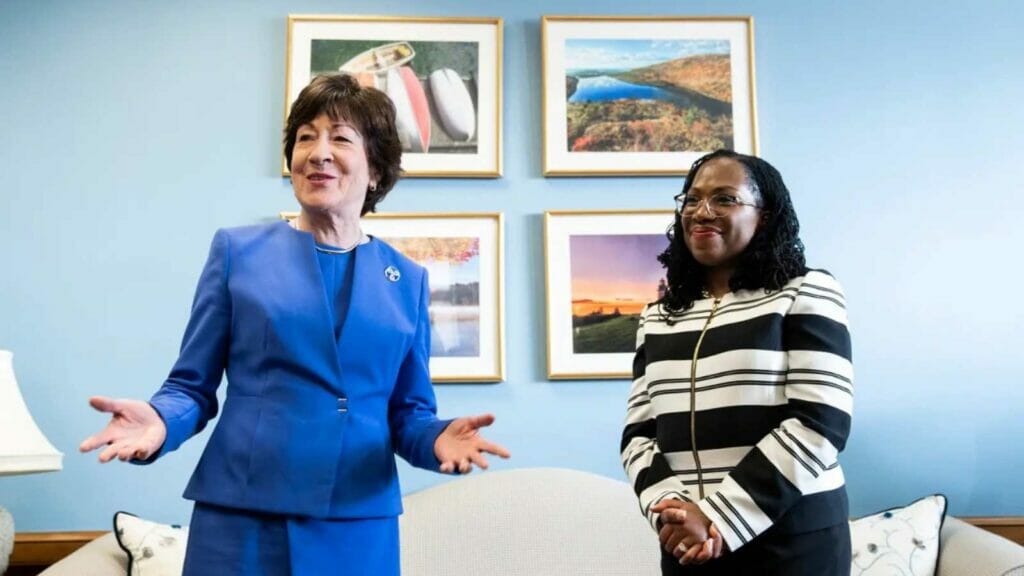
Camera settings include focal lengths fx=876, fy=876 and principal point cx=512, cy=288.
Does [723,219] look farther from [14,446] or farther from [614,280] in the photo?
[14,446]

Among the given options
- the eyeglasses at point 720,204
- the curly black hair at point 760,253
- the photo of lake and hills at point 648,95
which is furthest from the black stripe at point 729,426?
the photo of lake and hills at point 648,95

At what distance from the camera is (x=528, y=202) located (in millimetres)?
2658

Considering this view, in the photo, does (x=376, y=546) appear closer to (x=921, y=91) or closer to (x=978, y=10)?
(x=921, y=91)

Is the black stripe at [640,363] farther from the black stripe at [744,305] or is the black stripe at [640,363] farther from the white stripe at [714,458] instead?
the white stripe at [714,458]

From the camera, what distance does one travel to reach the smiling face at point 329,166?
1.27 metres

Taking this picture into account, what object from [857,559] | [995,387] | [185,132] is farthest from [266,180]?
[995,387]

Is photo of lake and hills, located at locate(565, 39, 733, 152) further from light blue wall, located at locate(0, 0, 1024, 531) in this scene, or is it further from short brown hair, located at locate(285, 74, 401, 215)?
short brown hair, located at locate(285, 74, 401, 215)

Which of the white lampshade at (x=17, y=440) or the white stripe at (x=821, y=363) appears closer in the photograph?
the white stripe at (x=821, y=363)

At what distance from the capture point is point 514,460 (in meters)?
2.56

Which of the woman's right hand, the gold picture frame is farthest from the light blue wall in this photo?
the woman's right hand

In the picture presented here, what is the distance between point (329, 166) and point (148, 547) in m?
1.33

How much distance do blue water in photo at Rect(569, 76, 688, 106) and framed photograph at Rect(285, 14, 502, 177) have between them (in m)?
0.27

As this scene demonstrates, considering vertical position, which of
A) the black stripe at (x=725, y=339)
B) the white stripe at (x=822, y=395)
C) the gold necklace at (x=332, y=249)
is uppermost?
the gold necklace at (x=332, y=249)

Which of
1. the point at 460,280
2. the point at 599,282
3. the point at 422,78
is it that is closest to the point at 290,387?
the point at 460,280
